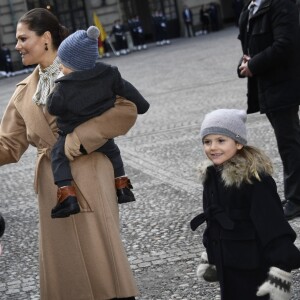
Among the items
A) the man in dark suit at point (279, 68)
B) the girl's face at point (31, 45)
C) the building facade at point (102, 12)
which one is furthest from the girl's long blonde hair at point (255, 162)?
the building facade at point (102, 12)

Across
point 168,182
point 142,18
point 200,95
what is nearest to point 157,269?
point 168,182

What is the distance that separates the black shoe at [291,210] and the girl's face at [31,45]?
264cm

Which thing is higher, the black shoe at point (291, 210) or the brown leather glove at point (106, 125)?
the brown leather glove at point (106, 125)

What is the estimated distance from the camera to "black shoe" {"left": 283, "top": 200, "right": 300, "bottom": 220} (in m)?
6.70

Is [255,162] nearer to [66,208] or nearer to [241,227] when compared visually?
[241,227]

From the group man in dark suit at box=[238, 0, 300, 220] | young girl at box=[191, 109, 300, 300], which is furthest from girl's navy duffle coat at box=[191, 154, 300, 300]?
man in dark suit at box=[238, 0, 300, 220]

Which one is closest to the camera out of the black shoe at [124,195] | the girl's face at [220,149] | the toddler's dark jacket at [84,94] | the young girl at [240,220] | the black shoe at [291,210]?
the young girl at [240,220]

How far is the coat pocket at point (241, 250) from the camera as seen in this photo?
13.3ft

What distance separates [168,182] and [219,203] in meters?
4.70

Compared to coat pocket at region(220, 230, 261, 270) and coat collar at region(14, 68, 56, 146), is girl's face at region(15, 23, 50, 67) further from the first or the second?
coat pocket at region(220, 230, 261, 270)

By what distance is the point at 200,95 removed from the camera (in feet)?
53.2

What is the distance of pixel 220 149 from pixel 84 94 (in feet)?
2.36

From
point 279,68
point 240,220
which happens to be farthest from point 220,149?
point 279,68

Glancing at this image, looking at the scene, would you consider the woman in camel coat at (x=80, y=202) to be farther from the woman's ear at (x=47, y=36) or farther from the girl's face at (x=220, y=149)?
the girl's face at (x=220, y=149)
